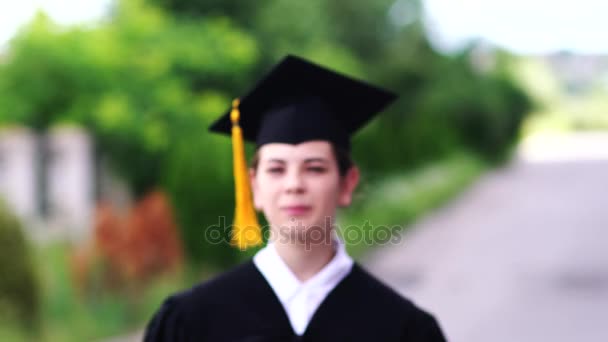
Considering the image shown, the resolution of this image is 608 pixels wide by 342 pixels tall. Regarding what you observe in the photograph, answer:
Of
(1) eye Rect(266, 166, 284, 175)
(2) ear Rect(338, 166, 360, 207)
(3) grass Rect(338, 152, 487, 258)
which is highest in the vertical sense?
(3) grass Rect(338, 152, 487, 258)

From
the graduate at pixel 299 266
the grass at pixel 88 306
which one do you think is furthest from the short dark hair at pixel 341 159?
the grass at pixel 88 306

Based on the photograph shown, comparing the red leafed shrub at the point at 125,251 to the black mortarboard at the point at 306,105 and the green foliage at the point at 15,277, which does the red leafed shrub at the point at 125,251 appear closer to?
the green foliage at the point at 15,277

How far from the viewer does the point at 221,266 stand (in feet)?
25.8

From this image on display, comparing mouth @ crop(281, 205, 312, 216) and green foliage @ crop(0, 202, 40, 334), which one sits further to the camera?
green foliage @ crop(0, 202, 40, 334)

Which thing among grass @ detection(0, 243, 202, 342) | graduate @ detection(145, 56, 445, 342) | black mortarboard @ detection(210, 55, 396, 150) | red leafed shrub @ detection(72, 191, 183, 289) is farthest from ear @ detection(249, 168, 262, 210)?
red leafed shrub @ detection(72, 191, 183, 289)

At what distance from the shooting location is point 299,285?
230 centimetres

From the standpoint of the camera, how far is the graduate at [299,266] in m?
2.26

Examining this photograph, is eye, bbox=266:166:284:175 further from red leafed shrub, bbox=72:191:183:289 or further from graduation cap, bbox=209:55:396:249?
red leafed shrub, bbox=72:191:183:289

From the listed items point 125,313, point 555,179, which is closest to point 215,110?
point 125,313

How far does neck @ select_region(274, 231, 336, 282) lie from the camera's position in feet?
7.66

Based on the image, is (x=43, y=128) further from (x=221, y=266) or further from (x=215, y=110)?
(x=221, y=266)

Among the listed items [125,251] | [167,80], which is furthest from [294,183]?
[167,80]

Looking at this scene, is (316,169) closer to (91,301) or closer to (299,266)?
(299,266)

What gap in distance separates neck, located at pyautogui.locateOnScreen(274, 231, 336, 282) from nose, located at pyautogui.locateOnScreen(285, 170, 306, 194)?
0.19 meters
